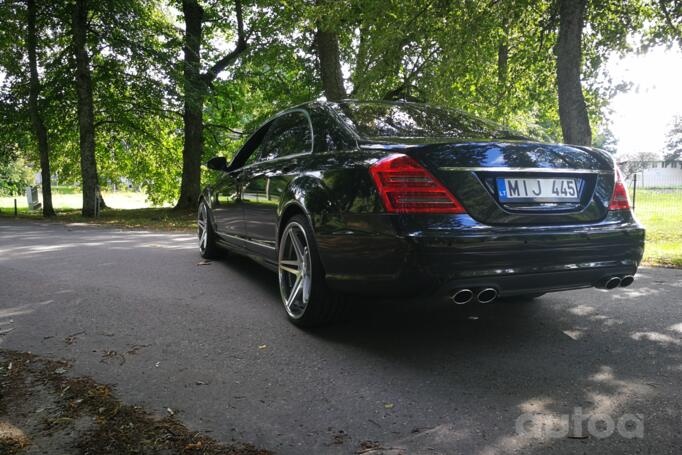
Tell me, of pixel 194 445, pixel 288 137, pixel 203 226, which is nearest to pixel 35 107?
pixel 203 226

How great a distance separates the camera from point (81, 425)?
2195 mm

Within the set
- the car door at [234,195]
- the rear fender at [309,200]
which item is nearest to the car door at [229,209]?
the car door at [234,195]

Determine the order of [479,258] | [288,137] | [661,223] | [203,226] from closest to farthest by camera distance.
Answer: [479,258] < [288,137] < [203,226] < [661,223]

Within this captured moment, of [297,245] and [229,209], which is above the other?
[229,209]

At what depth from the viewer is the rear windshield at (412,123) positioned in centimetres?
345

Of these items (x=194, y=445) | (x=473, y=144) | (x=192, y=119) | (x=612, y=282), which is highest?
(x=192, y=119)

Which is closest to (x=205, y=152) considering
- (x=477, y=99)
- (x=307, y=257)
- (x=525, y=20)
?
(x=477, y=99)

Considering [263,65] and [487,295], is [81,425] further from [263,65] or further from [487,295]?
[263,65]

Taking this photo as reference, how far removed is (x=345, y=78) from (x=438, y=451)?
54.9 ft

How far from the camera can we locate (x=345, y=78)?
17703 mm


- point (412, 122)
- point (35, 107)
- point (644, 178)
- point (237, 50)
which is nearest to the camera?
point (412, 122)

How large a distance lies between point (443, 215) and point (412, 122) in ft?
3.78

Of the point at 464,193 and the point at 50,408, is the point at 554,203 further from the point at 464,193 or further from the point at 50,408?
the point at 50,408

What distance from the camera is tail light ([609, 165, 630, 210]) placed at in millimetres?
3293
